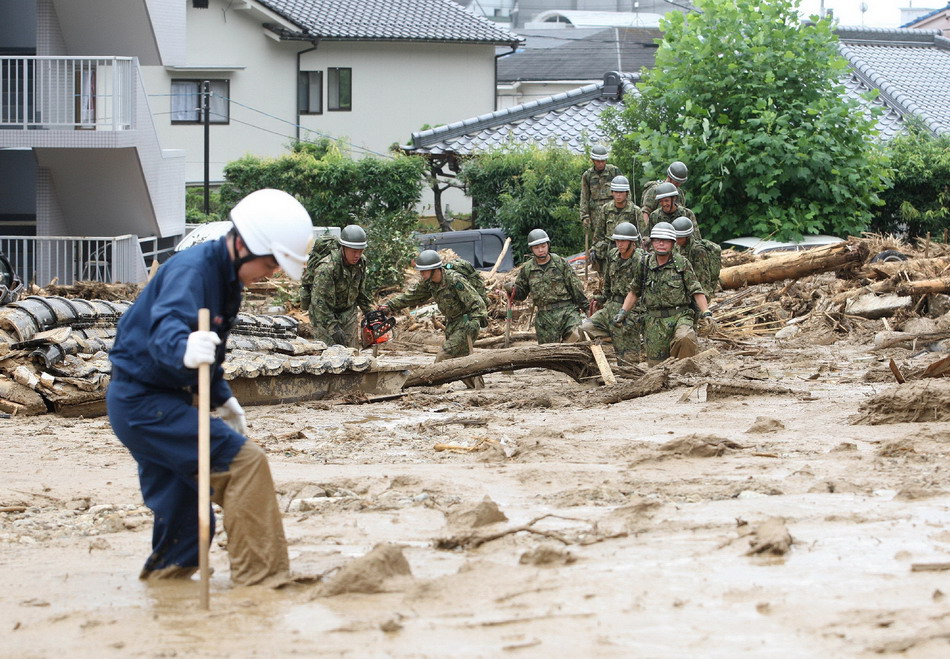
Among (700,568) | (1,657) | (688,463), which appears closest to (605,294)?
(688,463)

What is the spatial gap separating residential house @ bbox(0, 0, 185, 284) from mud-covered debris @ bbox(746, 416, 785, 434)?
12913 mm

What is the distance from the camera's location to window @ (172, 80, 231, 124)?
3217 cm

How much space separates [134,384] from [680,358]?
7426 millimetres

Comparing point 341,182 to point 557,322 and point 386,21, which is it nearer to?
point 386,21

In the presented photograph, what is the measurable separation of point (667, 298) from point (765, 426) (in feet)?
11.9

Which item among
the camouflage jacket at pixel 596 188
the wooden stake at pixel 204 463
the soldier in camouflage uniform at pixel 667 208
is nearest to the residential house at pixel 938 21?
the camouflage jacket at pixel 596 188

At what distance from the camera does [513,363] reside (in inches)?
419

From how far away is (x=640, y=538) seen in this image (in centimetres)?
499

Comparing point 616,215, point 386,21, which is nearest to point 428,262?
point 616,215

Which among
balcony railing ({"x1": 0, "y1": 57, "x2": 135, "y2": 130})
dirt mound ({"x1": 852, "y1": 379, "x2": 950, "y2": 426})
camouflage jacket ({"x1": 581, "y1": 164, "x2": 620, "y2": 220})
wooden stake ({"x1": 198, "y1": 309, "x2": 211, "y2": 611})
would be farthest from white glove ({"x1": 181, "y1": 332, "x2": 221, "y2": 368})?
balcony railing ({"x1": 0, "y1": 57, "x2": 135, "y2": 130})

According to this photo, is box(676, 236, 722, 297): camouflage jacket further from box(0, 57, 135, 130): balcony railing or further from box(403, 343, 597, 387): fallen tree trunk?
box(0, 57, 135, 130): balcony railing

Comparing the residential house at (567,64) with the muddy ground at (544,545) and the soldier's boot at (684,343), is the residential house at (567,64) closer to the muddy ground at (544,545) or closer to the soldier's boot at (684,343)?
A: the soldier's boot at (684,343)

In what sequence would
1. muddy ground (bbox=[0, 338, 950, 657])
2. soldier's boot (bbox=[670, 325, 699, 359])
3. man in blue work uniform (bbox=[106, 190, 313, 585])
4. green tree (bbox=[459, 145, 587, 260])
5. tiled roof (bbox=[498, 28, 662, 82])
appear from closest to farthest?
muddy ground (bbox=[0, 338, 950, 657]), man in blue work uniform (bbox=[106, 190, 313, 585]), soldier's boot (bbox=[670, 325, 699, 359]), green tree (bbox=[459, 145, 587, 260]), tiled roof (bbox=[498, 28, 662, 82])

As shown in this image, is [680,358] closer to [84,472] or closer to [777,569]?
[84,472]
